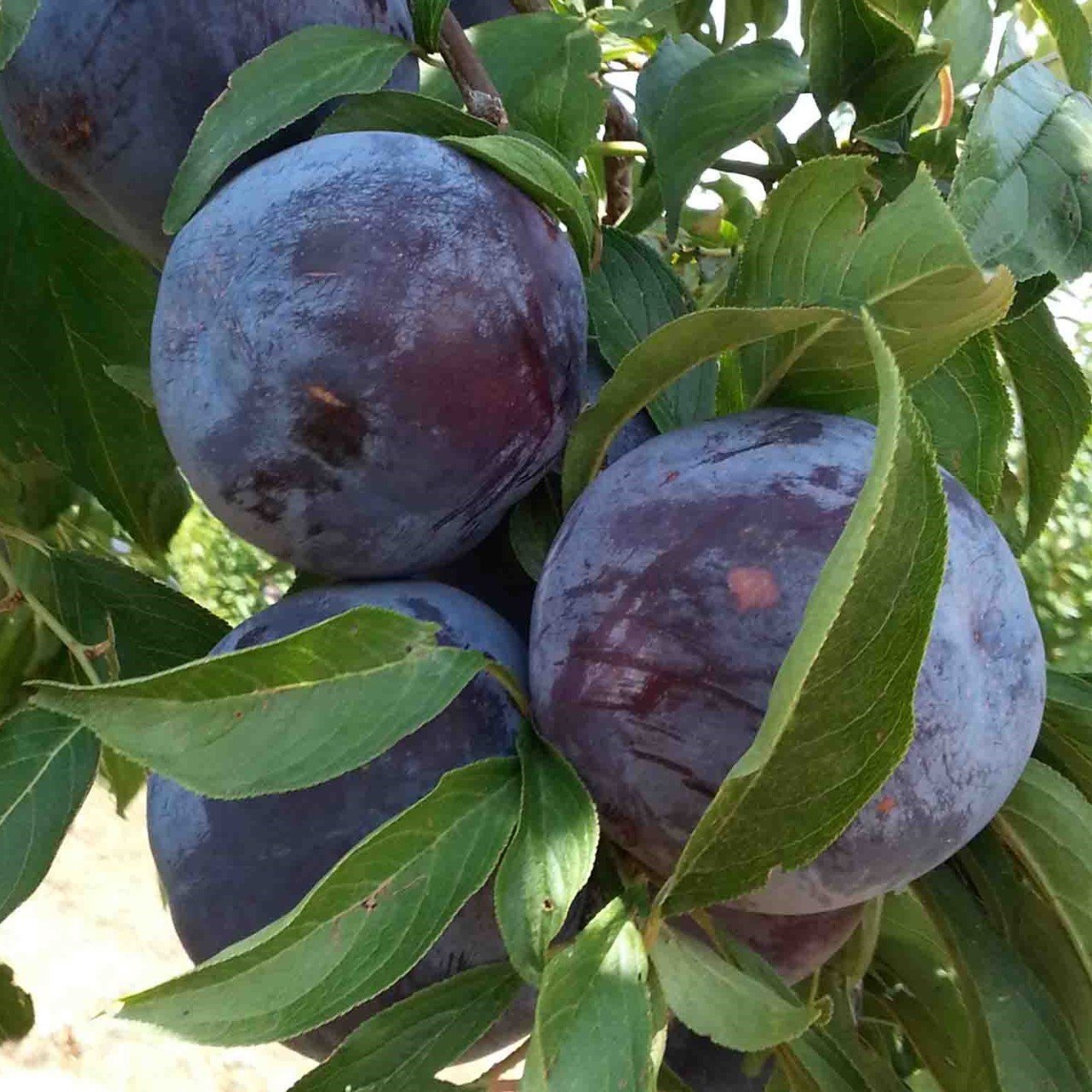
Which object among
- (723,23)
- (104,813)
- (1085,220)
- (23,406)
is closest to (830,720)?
(1085,220)

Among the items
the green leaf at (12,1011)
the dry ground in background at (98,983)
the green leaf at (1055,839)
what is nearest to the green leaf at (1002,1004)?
→ the green leaf at (1055,839)

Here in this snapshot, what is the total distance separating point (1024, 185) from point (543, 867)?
283mm

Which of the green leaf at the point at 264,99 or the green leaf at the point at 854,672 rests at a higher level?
the green leaf at the point at 264,99

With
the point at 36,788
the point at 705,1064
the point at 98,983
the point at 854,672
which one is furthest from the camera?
the point at 98,983

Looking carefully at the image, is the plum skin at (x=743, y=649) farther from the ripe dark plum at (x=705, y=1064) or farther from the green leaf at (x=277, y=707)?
the ripe dark plum at (x=705, y=1064)

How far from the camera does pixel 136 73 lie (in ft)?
1.65

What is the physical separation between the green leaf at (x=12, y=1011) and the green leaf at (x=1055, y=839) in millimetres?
751

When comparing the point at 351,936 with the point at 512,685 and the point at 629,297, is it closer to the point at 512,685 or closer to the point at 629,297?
the point at 512,685

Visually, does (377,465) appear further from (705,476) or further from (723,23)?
(723,23)

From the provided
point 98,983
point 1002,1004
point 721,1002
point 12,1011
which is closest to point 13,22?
point 721,1002

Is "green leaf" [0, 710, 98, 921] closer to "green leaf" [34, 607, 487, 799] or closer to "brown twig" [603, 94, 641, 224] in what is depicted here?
"green leaf" [34, 607, 487, 799]

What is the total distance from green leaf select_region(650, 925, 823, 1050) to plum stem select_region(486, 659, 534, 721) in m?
0.09

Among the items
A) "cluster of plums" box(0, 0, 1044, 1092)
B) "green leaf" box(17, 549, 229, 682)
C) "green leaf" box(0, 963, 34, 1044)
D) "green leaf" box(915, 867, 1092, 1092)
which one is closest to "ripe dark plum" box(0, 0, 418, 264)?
"cluster of plums" box(0, 0, 1044, 1092)

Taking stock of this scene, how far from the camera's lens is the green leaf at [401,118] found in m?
0.48
